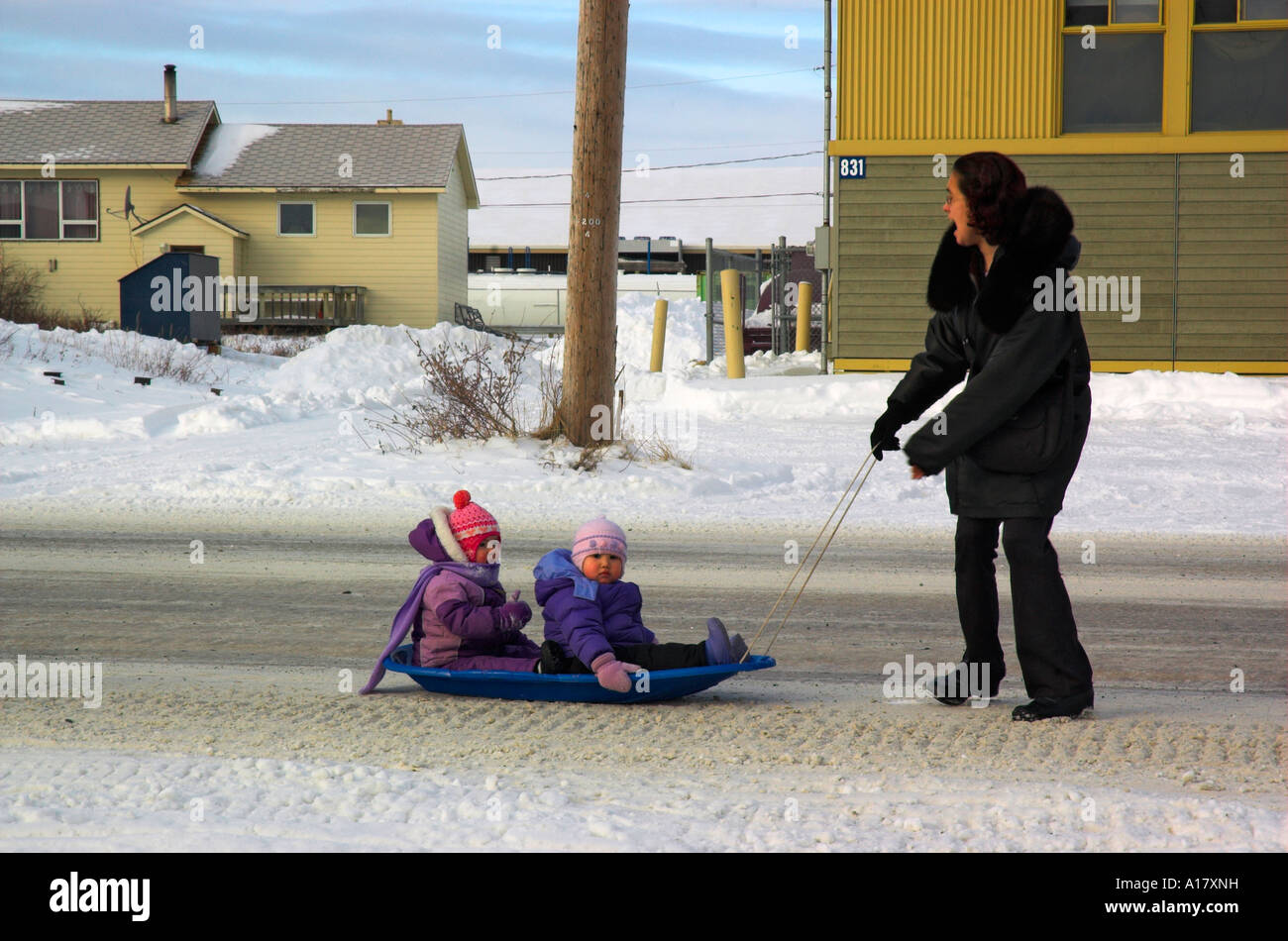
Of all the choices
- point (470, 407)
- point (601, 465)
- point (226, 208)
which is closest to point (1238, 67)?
point (601, 465)

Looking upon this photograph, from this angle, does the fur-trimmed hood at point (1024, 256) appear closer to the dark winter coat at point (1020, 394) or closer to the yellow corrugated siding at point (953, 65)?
the dark winter coat at point (1020, 394)

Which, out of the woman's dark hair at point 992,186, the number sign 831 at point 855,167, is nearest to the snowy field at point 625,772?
the woman's dark hair at point 992,186

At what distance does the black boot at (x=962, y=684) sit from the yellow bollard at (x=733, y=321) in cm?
1486

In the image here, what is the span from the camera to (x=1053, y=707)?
178 inches

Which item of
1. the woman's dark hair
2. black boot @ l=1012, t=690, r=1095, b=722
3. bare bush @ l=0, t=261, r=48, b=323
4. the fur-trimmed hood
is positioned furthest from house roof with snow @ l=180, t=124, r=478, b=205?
black boot @ l=1012, t=690, r=1095, b=722

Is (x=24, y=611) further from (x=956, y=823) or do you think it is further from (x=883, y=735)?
(x=956, y=823)

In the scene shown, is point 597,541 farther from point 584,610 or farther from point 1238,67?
point 1238,67

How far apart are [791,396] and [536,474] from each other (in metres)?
6.28

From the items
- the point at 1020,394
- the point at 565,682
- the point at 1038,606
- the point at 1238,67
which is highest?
the point at 1238,67

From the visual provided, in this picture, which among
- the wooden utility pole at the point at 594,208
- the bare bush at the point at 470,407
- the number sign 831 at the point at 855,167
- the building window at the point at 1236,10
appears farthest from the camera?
the number sign 831 at the point at 855,167

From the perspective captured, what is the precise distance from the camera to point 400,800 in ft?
11.7

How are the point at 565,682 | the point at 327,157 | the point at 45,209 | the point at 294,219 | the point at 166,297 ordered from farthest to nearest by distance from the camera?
the point at 327,157 → the point at 294,219 → the point at 45,209 → the point at 166,297 → the point at 565,682

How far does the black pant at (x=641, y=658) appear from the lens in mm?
4797

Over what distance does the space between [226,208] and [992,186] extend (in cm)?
3443
